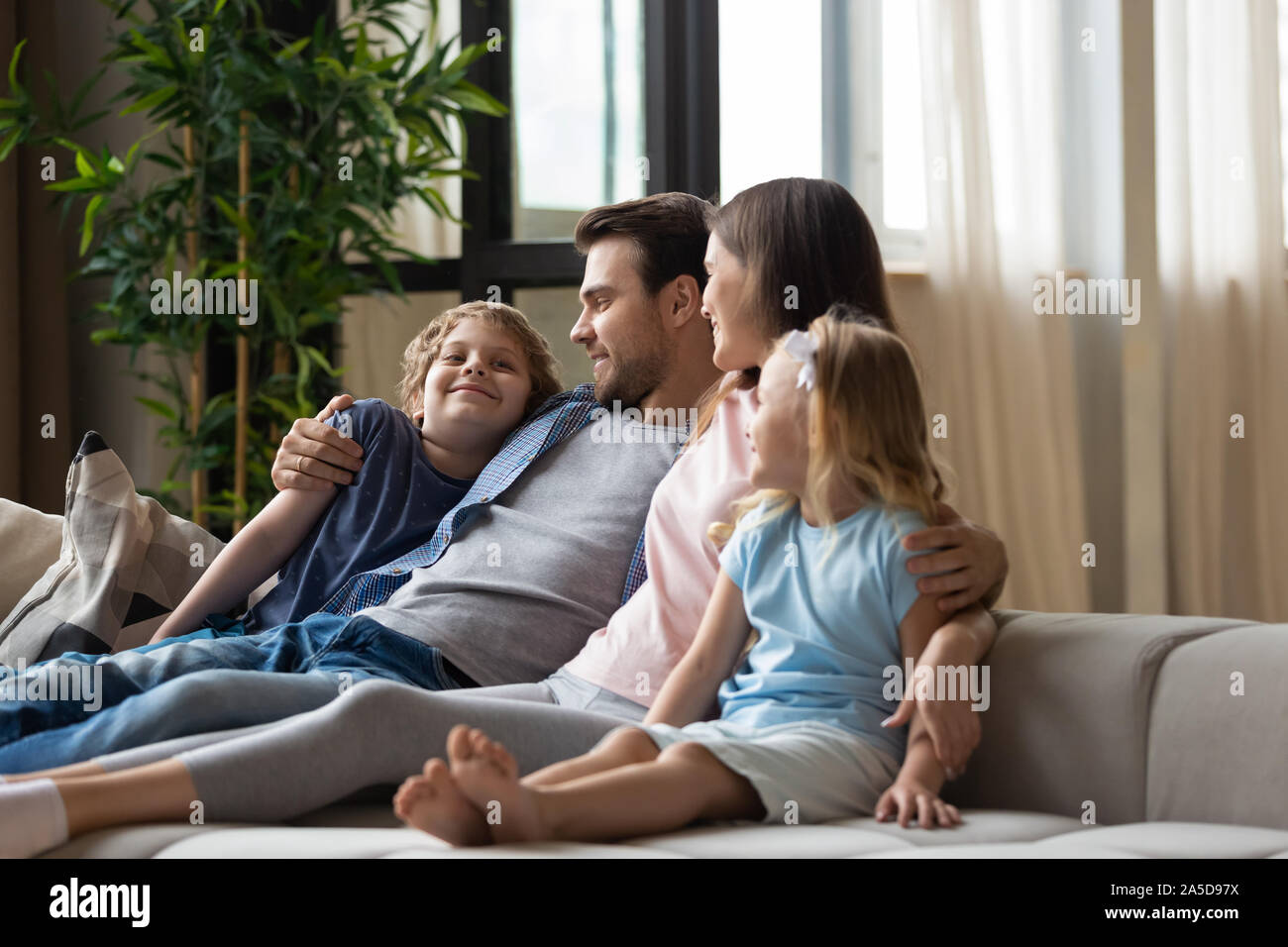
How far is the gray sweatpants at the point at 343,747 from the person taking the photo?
1122mm

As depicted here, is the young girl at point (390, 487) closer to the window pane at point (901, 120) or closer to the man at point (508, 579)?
the man at point (508, 579)

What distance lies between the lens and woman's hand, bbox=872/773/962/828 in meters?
1.12

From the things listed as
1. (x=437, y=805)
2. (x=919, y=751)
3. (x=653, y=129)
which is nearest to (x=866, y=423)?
(x=919, y=751)

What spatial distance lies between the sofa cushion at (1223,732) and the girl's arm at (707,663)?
1.32ft

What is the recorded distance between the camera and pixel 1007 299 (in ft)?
11.4

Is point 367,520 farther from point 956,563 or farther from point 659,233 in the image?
point 956,563

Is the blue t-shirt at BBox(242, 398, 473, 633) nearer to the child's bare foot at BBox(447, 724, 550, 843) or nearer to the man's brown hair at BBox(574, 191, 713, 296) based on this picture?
the man's brown hair at BBox(574, 191, 713, 296)

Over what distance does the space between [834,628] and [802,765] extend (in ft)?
0.51

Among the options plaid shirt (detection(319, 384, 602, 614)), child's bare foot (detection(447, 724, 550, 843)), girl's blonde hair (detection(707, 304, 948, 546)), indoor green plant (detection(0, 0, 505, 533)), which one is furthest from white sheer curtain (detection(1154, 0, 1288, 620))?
child's bare foot (detection(447, 724, 550, 843))

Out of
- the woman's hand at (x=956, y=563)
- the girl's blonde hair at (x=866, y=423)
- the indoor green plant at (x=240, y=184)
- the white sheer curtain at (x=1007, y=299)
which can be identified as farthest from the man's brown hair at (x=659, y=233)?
the white sheer curtain at (x=1007, y=299)

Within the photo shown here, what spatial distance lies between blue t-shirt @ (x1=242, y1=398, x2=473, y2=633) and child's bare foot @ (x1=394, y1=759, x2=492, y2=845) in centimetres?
82

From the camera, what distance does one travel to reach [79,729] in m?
1.29

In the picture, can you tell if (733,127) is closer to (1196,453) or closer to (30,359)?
(1196,453)

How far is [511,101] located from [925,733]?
108 inches
